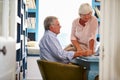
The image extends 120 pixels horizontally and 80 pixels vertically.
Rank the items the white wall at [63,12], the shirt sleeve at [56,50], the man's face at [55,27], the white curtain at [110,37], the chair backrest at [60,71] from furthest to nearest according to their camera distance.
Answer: the white wall at [63,12] → the man's face at [55,27] → the shirt sleeve at [56,50] → the chair backrest at [60,71] → the white curtain at [110,37]

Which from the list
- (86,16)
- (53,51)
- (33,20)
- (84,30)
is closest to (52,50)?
(53,51)

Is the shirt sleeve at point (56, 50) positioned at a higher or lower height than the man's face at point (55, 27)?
lower

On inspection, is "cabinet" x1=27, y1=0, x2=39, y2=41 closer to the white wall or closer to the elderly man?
the white wall

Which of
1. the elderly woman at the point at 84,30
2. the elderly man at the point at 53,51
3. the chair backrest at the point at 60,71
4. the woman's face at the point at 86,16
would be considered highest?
the woman's face at the point at 86,16

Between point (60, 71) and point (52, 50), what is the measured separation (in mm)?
339

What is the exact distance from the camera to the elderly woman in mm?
3203

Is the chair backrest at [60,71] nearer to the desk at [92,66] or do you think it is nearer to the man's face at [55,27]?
the desk at [92,66]

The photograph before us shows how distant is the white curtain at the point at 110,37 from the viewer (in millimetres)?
1190

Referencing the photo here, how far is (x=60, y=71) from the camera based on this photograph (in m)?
2.81

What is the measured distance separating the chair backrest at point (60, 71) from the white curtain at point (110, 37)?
152cm

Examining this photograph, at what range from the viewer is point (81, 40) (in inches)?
128

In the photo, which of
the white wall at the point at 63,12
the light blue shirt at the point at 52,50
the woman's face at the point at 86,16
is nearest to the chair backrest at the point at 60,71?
the light blue shirt at the point at 52,50

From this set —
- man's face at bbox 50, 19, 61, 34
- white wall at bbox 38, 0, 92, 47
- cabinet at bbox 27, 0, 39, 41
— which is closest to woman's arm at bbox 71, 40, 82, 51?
man's face at bbox 50, 19, 61, 34

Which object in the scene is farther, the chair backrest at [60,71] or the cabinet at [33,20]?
the cabinet at [33,20]
